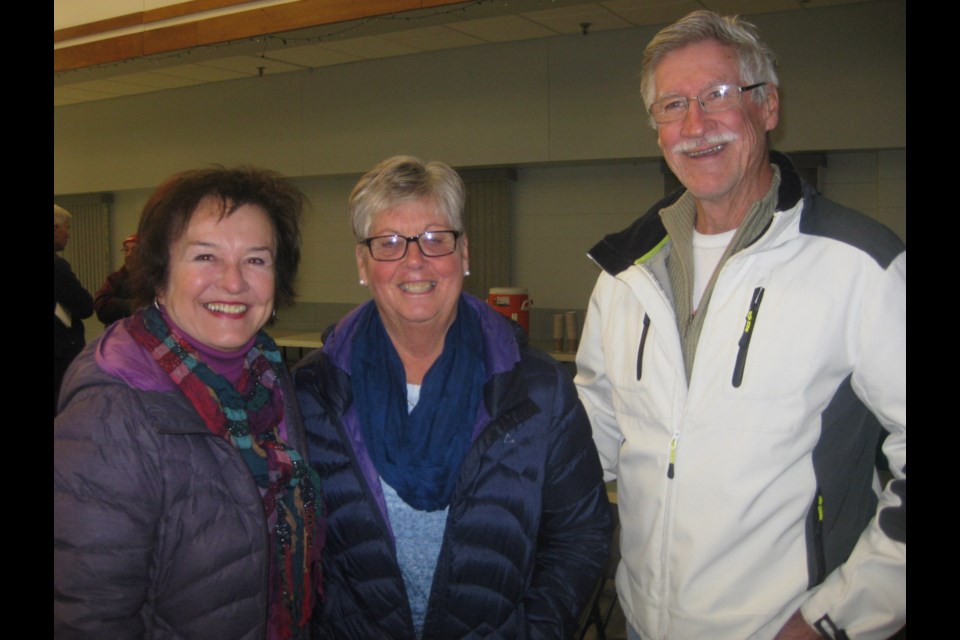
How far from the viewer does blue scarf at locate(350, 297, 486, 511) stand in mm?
1433

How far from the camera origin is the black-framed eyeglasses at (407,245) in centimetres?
151

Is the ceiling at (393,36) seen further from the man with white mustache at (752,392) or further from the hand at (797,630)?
the hand at (797,630)

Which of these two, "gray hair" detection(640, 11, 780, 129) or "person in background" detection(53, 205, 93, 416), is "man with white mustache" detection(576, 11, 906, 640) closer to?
"gray hair" detection(640, 11, 780, 129)

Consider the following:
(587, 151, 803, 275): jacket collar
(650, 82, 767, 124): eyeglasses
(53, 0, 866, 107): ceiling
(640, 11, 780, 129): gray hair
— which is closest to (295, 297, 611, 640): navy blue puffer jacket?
(587, 151, 803, 275): jacket collar

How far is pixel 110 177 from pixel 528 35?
5.73 m

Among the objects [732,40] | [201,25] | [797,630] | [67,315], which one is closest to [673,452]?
[797,630]

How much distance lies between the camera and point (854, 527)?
135 cm

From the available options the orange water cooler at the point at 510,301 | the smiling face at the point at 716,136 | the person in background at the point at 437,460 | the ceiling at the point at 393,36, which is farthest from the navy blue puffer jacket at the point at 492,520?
the orange water cooler at the point at 510,301

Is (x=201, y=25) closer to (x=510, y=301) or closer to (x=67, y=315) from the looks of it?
(x=67, y=315)

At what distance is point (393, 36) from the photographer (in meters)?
5.66

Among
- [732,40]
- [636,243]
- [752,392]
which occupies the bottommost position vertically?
[752,392]

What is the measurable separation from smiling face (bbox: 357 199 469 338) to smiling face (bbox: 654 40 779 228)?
1.88 feet

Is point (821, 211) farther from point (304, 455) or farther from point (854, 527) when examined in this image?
point (304, 455)

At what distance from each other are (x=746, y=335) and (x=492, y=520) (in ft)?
2.13
